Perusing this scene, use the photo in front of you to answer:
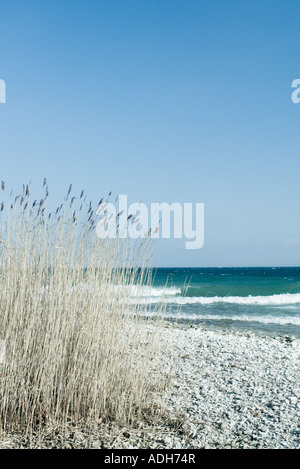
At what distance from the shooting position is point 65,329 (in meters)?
3.58

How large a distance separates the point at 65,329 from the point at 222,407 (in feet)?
6.29

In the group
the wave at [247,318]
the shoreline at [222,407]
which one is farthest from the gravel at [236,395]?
the wave at [247,318]

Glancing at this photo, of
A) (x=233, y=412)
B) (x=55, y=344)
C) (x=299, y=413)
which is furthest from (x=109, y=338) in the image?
(x=299, y=413)

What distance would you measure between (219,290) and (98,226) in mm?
22067

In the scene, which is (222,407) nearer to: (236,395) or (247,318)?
(236,395)

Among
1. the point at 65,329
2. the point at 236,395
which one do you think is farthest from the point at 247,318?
the point at 65,329

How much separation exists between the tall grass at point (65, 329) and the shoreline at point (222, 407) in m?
0.25

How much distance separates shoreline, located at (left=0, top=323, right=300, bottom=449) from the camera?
3398 mm

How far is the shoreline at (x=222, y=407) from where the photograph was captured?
11.1 ft

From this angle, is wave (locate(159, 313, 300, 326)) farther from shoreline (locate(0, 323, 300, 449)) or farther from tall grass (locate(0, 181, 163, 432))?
tall grass (locate(0, 181, 163, 432))

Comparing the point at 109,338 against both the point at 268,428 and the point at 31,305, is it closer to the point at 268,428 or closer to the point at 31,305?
the point at 31,305

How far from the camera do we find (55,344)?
3.45 meters

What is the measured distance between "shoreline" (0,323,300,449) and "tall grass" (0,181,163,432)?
0.81ft
